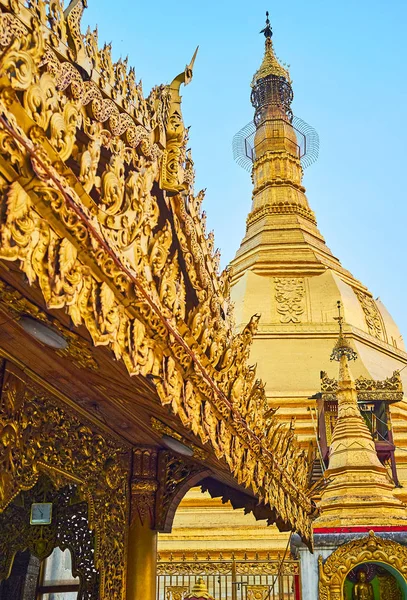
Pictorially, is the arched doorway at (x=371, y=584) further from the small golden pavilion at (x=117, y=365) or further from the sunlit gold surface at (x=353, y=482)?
the sunlit gold surface at (x=353, y=482)

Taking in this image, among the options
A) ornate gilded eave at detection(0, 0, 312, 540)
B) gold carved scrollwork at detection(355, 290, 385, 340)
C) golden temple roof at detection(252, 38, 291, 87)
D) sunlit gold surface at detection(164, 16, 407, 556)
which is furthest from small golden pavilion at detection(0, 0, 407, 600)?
golden temple roof at detection(252, 38, 291, 87)

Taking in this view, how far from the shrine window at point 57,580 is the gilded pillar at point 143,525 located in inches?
60.8

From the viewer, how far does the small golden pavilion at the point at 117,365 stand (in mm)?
2160

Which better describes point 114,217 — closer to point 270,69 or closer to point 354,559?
point 354,559

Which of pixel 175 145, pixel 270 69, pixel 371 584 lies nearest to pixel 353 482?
pixel 371 584

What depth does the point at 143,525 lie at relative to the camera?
527 centimetres

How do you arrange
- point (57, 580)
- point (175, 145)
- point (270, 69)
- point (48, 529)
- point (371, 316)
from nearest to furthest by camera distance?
point (175, 145) < point (48, 529) < point (57, 580) < point (371, 316) < point (270, 69)

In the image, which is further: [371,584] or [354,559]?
[371,584]

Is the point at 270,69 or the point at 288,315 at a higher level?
the point at 270,69

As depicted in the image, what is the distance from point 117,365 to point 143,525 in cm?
302

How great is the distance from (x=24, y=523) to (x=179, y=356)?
12.2ft

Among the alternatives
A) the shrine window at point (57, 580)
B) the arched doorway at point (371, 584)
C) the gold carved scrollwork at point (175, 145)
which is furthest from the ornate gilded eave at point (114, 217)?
the arched doorway at point (371, 584)

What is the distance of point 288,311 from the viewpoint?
23.5 meters

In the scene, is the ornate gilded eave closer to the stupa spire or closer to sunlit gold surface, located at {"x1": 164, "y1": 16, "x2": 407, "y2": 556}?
the stupa spire
